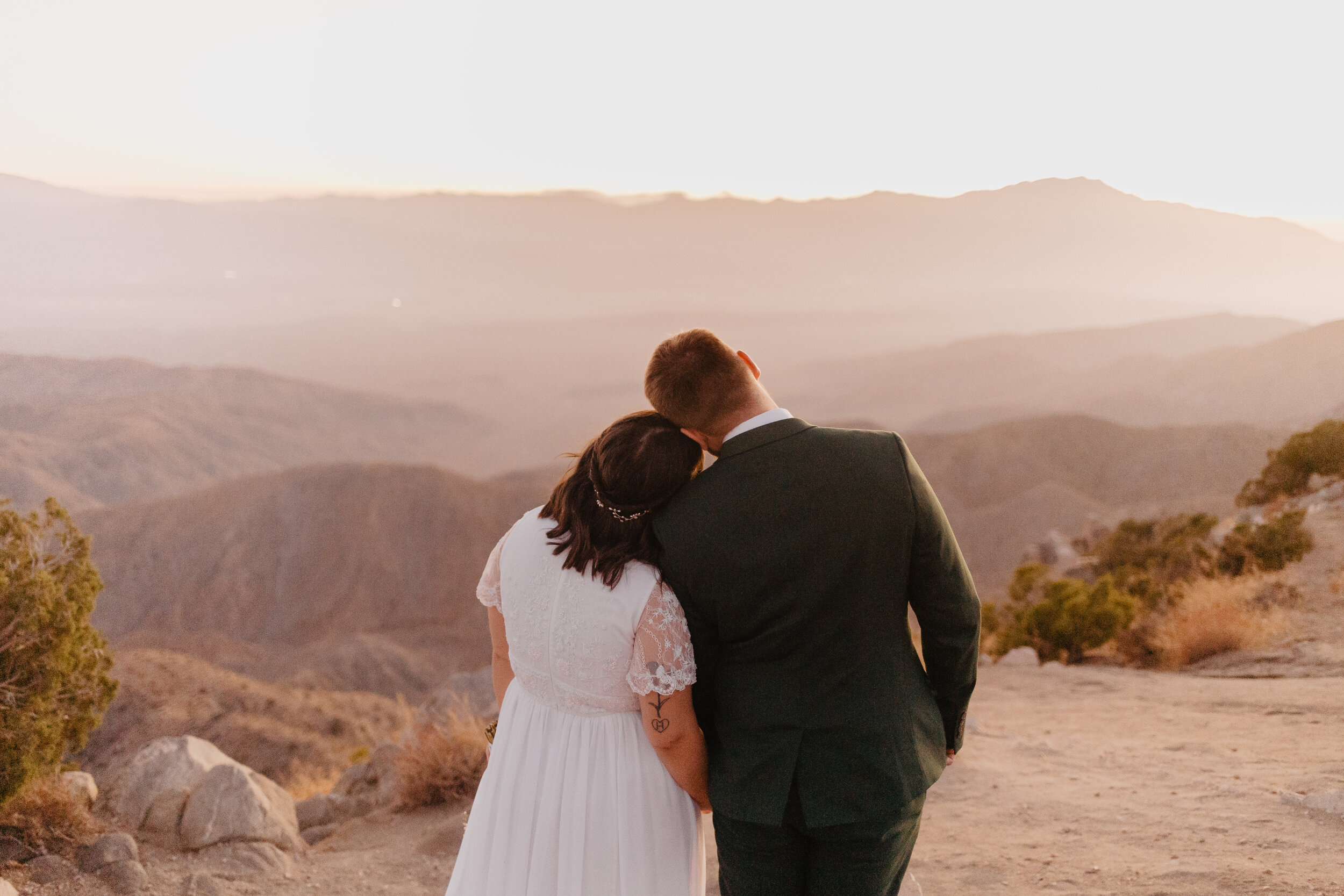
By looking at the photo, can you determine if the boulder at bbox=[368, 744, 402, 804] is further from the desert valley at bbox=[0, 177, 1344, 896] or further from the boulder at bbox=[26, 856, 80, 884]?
the boulder at bbox=[26, 856, 80, 884]

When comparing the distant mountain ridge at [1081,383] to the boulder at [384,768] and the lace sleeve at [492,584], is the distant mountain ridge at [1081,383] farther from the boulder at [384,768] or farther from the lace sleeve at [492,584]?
the lace sleeve at [492,584]

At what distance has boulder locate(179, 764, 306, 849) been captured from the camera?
4773 mm

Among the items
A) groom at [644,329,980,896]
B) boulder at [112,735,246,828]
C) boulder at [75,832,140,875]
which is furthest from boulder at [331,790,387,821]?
groom at [644,329,980,896]

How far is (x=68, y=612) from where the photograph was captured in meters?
4.71

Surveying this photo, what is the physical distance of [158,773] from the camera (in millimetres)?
5023

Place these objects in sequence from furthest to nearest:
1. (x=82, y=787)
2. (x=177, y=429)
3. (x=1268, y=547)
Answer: (x=177, y=429) → (x=1268, y=547) → (x=82, y=787)

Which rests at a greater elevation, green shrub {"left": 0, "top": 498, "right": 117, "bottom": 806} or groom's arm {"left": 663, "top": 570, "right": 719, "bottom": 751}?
groom's arm {"left": 663, "top": 570, "right": 719, "bottom": 751}

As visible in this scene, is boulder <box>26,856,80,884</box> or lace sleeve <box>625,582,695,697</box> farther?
boulder <box>26,856,80,884</box>

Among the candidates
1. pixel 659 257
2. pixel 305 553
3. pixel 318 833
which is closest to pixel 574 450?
pixel 318 833

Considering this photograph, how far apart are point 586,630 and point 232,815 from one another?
14.0 feet

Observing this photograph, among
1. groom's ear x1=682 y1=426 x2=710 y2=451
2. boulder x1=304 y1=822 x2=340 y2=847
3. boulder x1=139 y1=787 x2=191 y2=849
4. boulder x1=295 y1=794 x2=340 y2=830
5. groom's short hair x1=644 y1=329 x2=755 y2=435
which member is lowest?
boulder x1=295 y1=794 x2=340 y2=830

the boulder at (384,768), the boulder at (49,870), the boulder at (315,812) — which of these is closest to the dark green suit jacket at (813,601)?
the boulder at (49,870)

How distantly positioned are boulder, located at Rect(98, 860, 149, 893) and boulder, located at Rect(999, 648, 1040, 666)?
7.82 meters

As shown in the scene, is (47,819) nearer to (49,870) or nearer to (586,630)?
(49,870)
